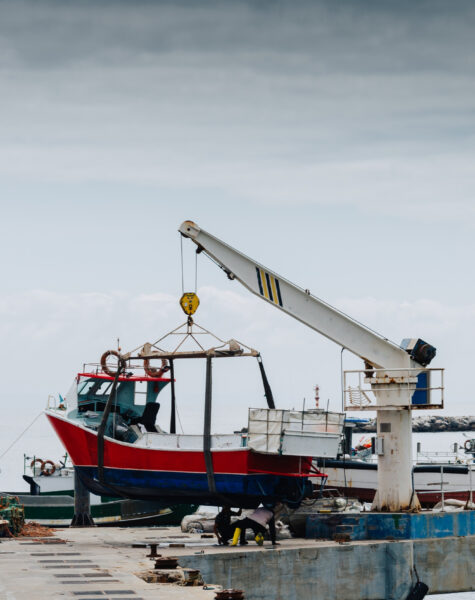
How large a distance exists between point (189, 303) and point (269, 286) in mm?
2300

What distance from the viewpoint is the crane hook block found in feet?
93.5

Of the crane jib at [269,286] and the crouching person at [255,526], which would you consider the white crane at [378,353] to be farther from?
the crouching person at [255,526]

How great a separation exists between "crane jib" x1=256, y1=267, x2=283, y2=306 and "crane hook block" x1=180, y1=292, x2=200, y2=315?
1865mm

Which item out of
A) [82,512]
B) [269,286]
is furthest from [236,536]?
[82,512]

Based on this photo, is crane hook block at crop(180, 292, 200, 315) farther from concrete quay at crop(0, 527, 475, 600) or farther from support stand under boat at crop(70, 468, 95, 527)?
support stand under boat at crop(70, 468, 95, 527)

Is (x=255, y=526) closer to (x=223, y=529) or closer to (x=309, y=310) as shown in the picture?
(x=223, y=529)

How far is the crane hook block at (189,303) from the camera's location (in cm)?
2850

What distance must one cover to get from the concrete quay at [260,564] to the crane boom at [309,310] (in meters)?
5.12

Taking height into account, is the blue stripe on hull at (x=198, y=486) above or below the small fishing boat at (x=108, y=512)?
above

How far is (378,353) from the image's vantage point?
29.2 metres

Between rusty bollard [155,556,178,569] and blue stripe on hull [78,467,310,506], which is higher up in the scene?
blue stripe on hull [78,467,310,506]

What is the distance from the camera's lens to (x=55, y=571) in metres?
21.3

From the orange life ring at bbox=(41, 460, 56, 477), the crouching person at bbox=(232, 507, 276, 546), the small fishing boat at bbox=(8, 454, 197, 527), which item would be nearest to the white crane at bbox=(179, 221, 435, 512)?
the crouching person at bbox=(232, 507, 276, 546)

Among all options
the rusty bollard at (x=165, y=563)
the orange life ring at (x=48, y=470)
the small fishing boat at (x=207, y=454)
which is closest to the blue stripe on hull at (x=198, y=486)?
the small fishing boat at (x=207, y=454)
